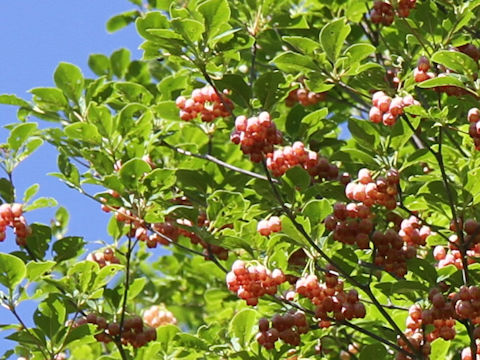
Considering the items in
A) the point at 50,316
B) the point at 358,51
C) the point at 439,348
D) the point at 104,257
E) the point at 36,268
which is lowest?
the point at 439,348

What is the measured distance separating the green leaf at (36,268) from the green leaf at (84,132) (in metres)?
0.71

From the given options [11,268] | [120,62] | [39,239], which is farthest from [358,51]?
[120,62]

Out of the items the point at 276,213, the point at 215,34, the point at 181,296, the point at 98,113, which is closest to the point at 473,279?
the point at 276,213

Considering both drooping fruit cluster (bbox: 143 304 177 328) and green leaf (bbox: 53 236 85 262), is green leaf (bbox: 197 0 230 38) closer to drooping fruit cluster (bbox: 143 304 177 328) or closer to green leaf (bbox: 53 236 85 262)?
green leaf (bbox: 53 236 85 262)

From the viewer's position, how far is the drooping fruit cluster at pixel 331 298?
4.21m

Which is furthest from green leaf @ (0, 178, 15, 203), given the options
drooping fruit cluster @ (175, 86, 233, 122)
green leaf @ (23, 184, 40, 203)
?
drooping fruit cluster @ (175, 86, 233, 122)

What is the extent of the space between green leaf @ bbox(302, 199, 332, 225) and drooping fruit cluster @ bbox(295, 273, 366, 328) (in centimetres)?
26

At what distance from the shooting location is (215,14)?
4391mm

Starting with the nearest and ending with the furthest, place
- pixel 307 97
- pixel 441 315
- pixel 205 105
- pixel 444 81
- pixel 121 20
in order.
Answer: pixel 444 81 → pixel 441 315 → pixel 205 105 → pixel 307 97 → pixel 121 20

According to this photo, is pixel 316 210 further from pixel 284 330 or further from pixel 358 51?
pixel 358 51

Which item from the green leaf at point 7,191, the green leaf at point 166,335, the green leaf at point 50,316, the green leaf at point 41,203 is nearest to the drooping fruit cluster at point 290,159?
the green leaf at point 166,335

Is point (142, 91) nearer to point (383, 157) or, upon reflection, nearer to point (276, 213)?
point (276, 213)

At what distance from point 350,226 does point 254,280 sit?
508 mm

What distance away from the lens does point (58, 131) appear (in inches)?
207
